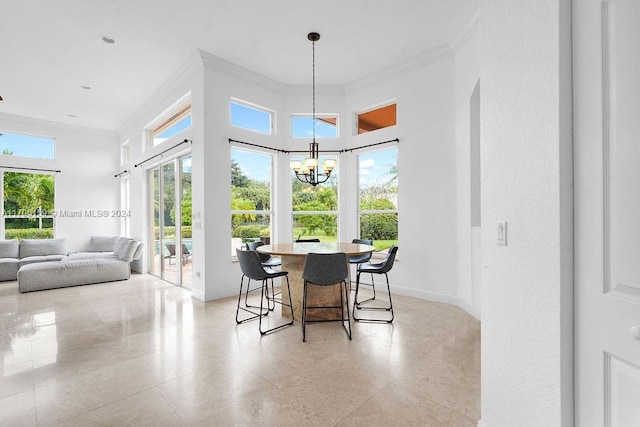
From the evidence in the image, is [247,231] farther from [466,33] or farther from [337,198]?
[466,33]

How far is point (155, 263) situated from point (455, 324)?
5666 mm

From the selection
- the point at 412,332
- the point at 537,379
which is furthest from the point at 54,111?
the point at 537,379

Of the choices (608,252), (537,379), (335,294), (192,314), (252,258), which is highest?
(608,252)

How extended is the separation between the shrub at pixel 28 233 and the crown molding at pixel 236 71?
236 inches

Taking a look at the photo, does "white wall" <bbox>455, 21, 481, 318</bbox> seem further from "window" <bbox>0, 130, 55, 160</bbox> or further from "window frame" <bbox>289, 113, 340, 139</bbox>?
"window" <bbox>0, 130, 55, 160</bbox>

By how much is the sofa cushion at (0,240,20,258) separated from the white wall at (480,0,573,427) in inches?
329

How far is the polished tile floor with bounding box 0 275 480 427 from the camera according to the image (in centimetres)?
186

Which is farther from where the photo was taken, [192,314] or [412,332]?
[192,314]

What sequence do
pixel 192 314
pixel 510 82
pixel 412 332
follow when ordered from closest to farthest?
pixel 510 82, pixel 412 332, pixel 192 314

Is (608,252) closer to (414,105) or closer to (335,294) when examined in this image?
(335,294)

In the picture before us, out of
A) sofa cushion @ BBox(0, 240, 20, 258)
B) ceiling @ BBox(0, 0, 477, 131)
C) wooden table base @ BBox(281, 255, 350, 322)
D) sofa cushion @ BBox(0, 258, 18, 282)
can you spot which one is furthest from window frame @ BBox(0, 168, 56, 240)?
wooden table base @ BBox(281, 255, 350, 322)

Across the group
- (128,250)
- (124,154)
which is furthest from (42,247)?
(124,154)

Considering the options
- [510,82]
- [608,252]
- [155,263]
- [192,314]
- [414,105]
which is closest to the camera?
[608,252]

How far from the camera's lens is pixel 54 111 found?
20.7ft
